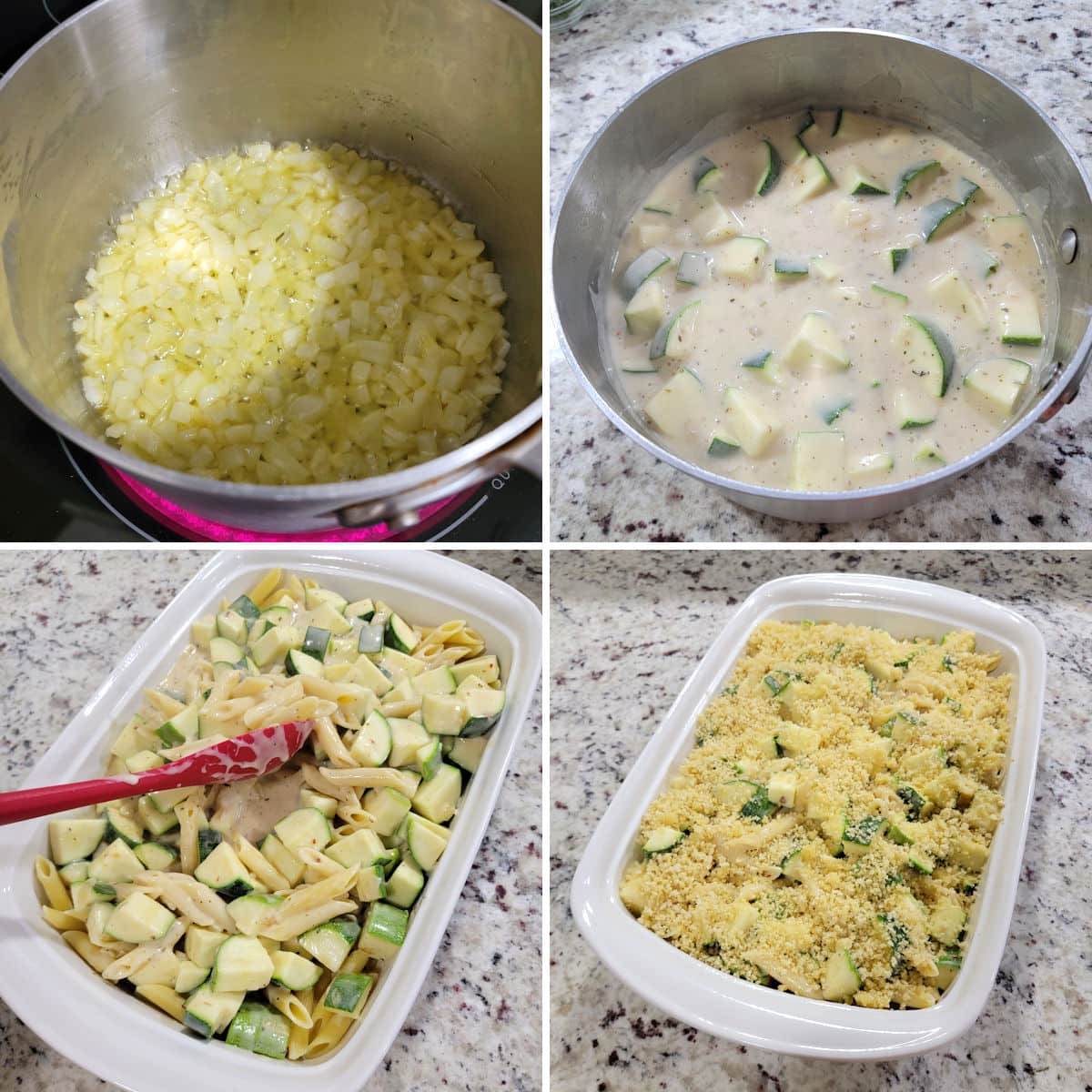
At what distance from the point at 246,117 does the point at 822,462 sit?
88cm

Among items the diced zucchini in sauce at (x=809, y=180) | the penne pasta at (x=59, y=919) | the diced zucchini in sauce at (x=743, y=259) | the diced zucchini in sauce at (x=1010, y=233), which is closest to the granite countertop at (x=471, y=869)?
the penne pasta at (x=59, y=919)

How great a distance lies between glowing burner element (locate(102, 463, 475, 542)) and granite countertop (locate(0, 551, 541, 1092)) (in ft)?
0.36

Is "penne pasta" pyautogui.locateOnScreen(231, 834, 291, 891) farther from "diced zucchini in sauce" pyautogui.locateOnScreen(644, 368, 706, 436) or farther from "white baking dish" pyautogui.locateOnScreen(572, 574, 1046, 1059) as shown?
"diced zucchini in sauce" pyautogui.locateOnScreen(644, 368, 706, 436)

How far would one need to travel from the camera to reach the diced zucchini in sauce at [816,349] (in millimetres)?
971

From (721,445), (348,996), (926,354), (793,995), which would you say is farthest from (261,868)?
(926,354)

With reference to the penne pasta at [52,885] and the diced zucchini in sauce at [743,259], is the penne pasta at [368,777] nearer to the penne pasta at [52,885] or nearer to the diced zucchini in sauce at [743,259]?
the penne pasta at [52,885]

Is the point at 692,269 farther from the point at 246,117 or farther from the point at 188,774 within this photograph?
the point at 188,774

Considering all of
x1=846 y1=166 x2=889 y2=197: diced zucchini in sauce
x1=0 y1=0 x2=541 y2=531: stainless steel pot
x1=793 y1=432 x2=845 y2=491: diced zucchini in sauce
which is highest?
x1=0 y1=0 x2=541 y2=531: stainless steel pot

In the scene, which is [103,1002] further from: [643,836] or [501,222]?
[501,222]

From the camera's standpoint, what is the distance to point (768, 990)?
2.77 ft

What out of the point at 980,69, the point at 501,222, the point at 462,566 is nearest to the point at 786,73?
the point at 980,69

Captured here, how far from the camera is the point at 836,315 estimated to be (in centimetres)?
100

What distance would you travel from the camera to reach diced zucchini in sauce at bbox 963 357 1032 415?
936 millimetres

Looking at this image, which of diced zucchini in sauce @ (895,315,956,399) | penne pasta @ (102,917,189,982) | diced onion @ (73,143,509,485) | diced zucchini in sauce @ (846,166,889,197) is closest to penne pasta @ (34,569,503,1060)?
penne pasta @ (102,917,189,982)
